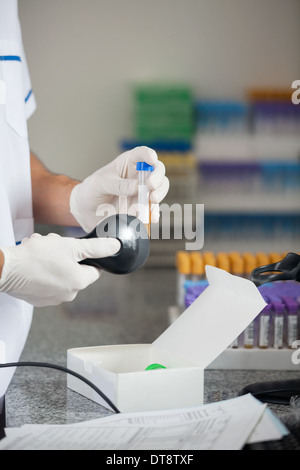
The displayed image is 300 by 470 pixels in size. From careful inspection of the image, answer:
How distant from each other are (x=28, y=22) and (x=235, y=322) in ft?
13.5

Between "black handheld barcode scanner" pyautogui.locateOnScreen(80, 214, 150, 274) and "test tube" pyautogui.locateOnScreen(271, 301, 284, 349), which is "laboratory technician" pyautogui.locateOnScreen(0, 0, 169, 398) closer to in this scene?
"black handheld barcode scanner" pyautogui.locateOnScreen(80, 214, 150, 274)

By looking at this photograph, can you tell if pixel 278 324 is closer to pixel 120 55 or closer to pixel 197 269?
pixel 197 269

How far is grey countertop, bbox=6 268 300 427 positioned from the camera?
2.85 feet

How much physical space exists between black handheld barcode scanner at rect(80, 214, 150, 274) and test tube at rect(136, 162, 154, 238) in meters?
0.15

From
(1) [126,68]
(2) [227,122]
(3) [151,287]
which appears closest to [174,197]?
(2) [227,122]

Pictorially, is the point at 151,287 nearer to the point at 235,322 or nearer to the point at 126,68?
the point at 235,322

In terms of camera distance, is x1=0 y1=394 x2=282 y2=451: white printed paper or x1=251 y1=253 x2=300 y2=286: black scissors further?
x1=251 y1=253 x2=300 y2=286: black scissors

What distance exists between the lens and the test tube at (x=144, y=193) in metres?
0.98

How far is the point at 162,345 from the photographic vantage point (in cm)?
94

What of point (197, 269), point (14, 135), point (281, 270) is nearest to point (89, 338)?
point (197, 269)

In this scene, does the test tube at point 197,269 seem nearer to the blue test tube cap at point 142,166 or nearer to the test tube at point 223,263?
the test tube at point 223,263

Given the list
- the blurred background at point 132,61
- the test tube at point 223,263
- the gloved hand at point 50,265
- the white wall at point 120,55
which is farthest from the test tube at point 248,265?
the white wall at point 120,55

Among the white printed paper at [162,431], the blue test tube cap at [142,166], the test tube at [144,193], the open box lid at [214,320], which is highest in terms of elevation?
the blue test tube cap at [142,166]

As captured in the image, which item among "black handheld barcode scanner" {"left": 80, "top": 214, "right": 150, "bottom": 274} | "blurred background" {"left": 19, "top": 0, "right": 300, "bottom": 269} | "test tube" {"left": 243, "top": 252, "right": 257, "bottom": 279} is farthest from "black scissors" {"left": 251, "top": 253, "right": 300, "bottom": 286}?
"blurred background" {"left": 19, "top": 0, "right": 300, "bottom": 269}
